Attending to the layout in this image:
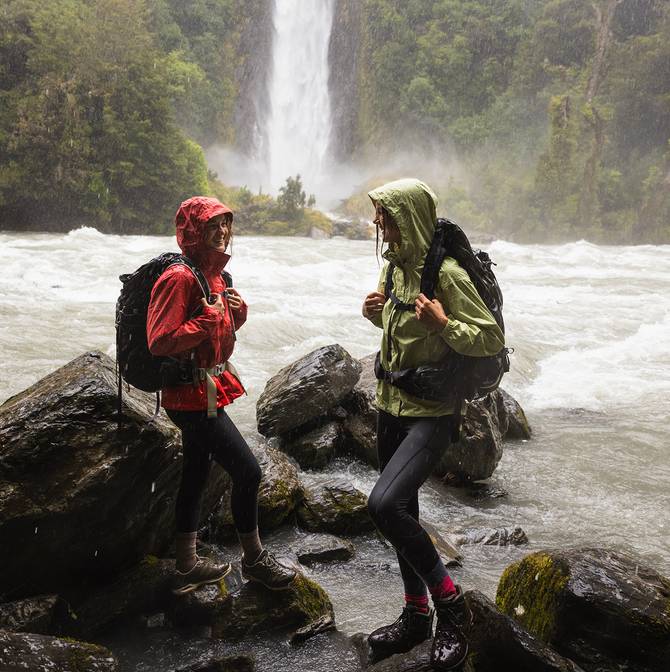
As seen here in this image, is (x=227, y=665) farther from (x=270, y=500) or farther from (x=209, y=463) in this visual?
(x=270, y=500)

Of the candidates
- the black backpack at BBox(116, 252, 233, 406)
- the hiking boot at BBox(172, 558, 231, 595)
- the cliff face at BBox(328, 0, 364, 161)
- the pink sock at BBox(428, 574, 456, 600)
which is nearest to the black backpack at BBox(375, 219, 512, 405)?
the pink sock at BBox(428, 574, 456, 600)

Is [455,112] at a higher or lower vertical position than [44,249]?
higher

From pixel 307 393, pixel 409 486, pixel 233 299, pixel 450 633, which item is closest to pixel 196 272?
pixel 233 299

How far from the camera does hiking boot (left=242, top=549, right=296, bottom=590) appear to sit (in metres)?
3.40

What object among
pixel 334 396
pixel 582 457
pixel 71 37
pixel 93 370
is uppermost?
pixel 71 37

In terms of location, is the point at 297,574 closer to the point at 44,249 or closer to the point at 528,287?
the point at 528,287

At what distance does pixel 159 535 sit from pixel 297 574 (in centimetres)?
87

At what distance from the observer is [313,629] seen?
11.1 feet

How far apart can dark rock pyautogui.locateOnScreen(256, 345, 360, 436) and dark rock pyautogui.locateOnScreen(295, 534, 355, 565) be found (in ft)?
6.21

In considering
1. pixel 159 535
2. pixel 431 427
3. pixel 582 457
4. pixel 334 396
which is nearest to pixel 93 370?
pixel 159 535

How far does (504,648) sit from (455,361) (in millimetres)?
1261

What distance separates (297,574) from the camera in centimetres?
355

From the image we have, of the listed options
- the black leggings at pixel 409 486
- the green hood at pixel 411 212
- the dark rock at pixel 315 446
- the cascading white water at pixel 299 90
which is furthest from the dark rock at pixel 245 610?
the cascading white water at pixel 299 90

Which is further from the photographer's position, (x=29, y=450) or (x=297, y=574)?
(x=297, y=574)
